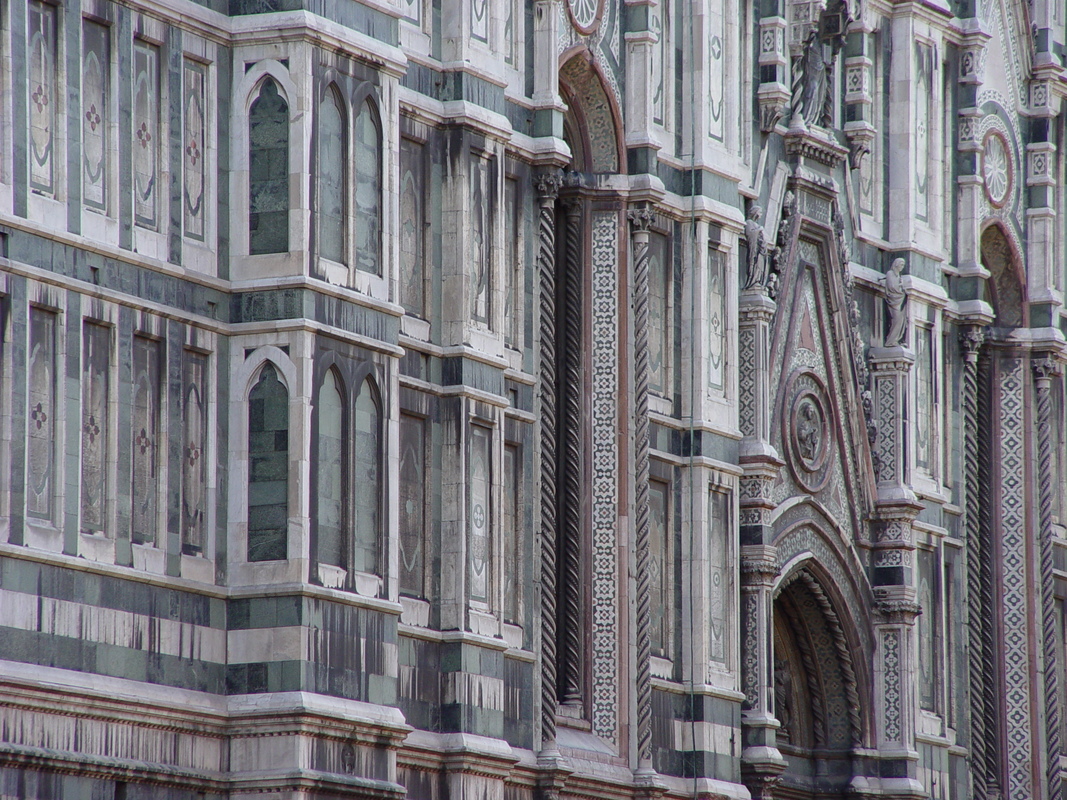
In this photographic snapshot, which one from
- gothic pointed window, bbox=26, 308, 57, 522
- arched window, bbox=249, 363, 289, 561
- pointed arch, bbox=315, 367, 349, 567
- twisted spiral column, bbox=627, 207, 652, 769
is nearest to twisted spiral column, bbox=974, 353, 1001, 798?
twisted spiral column, bbox=627, 207, 652, 769

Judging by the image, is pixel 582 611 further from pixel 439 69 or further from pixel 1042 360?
pixel 1042 360

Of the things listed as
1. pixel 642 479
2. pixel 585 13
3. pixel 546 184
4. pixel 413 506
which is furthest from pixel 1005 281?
pixel 413 506

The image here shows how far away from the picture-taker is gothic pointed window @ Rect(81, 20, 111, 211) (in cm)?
2222

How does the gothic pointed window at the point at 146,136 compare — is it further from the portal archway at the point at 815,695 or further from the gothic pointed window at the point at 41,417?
the portal archway at the point at 815,695

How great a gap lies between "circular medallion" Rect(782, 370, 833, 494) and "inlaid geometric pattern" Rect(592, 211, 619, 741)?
4103mm

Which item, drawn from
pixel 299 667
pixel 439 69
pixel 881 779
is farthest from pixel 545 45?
pixel 881 779

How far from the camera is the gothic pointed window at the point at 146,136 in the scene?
22.8 meters

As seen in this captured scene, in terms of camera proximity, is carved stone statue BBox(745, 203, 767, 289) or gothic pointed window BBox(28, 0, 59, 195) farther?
carved stone statue BBox(745, 203, 767, 289)

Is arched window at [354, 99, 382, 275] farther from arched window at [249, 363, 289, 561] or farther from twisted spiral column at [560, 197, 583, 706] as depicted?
twisted spiral column at [560, 197, 583, 706]

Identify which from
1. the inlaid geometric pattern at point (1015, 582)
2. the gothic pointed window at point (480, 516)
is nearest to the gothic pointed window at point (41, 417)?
the gothic pointed window at point (480, 516)

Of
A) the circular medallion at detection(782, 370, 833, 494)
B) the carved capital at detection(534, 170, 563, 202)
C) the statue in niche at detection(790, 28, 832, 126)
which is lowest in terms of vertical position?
the circular medallion at detection(782, 370, 833, 494)

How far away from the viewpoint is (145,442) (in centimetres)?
2261

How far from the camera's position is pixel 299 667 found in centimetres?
2295

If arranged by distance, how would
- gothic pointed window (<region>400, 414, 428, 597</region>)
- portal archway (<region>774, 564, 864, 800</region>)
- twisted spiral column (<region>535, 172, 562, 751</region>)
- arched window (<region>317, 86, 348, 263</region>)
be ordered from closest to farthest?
arched window (<region>317, 86, 348, 263</region>), gothic pointed window (<region>400, 414, 428, 597</region>), twisted spiral column (<region>535, 172, 562, 751</region>), portal archway (<region>774, 564, 864, 800</region>)
